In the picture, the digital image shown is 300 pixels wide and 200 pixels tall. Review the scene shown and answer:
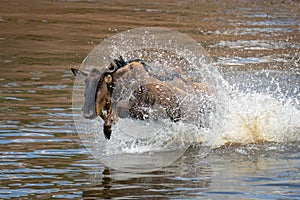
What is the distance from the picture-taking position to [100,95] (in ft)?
27.4

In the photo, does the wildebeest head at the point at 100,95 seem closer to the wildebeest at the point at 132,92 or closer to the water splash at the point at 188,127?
the wildebeest at the point at 132,92

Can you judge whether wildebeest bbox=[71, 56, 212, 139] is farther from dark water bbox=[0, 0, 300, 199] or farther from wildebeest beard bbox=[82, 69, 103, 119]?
dark water bbox=[0, 0, 300, 199]

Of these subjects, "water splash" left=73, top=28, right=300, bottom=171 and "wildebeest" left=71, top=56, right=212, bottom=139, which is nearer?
"wildebeest" left=71, top=56, right=212, bottom=139

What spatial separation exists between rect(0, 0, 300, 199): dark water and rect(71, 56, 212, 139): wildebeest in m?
0.53

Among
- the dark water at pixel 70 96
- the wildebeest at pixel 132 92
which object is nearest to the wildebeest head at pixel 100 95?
the wildebeest at pixel 132 92

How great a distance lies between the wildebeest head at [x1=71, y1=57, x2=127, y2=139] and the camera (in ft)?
27.3

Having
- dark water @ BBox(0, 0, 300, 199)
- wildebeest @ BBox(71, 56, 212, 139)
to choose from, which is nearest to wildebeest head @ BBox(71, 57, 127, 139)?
wildebeest @ BBox(71, 56, 212, 139)

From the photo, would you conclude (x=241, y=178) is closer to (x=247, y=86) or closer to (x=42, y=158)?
(x=42, y=158)

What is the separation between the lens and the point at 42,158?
28.5 ft

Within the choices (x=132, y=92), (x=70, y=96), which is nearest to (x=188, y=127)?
(x=132, y=92)

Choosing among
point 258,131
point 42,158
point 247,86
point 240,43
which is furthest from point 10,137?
point 240,43

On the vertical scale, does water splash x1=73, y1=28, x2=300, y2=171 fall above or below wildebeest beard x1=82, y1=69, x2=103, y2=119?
below

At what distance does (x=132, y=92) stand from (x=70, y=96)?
3.73 metres

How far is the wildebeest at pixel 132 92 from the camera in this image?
27.4 ft
